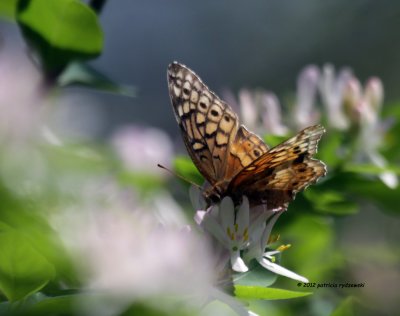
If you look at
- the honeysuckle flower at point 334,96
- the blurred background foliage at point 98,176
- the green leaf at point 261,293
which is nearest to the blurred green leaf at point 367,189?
the blurred background foliage at point 98,176

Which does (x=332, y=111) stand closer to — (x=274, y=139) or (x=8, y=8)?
(x=274, y=139)

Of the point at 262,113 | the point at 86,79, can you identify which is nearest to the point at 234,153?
the point at 86,79

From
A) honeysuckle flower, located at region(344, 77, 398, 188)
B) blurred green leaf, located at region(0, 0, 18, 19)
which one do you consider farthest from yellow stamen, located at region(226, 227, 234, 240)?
honeysuckle flower, located at region(344, 77, 398, 188)

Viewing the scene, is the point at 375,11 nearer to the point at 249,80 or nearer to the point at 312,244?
the point at 249,80

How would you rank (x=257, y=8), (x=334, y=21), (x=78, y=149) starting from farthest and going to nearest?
1. (x=257, y=8)
2. (x=334, y=21)
3. (x=78, y=149)

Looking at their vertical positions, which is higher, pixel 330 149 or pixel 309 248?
pixel 330 149

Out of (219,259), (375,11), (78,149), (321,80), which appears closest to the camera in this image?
(219,259)

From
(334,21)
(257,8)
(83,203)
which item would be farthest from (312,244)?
(257,8)
